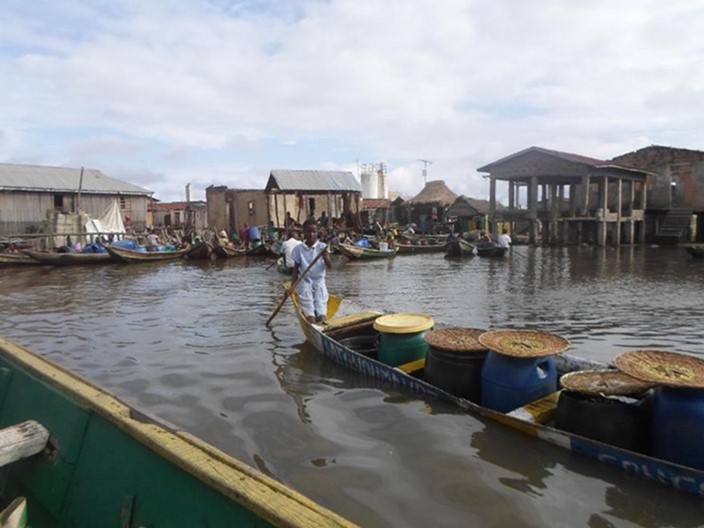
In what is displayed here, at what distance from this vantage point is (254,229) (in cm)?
3045

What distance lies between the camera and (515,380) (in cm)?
491

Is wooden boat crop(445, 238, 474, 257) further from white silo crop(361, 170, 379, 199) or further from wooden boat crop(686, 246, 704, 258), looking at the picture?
white silo crop(361, 170, 379, 199)

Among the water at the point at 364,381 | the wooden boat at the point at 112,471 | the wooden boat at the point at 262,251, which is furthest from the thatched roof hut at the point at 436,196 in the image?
the wooden boat at the point at 112,471

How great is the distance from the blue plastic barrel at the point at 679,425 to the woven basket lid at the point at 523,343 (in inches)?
41.5

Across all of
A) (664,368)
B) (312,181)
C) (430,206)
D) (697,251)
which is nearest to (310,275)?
(664,368)

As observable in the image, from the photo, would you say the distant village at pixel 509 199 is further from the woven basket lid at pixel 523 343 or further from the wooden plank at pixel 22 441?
the wooden plank at pixel 22 441

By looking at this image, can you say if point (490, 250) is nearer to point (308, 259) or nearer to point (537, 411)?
point (308, 259)

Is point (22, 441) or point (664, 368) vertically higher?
point (664, 368)

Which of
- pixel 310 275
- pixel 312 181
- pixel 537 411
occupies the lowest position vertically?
pixel 537 411

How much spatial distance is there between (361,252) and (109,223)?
14596mm

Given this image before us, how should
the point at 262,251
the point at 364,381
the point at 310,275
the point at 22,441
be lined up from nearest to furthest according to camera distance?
the point at 22,441, the point at 364,381, the point at 310,275, the point at 262,251

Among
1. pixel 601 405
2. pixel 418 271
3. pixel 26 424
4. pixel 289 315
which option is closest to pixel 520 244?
pixel 418 271

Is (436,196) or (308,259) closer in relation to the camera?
(308,259)

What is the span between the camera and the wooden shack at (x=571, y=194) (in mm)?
26953
